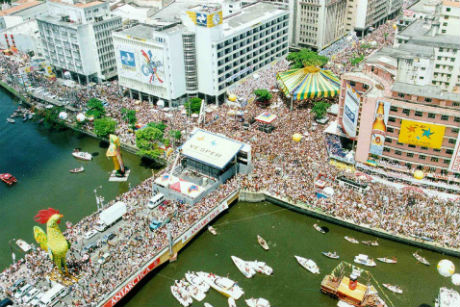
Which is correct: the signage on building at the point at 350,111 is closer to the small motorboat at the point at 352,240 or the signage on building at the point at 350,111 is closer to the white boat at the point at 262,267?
the small motorboat at the point at 352,240

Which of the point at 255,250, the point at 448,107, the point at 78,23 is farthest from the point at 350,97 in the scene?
the point at 78,23

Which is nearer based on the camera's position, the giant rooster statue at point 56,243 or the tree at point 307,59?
the giant rooster statue at point 56,243

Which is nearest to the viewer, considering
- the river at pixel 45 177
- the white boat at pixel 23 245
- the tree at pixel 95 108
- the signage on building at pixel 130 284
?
the signage on building at pixel 130 284

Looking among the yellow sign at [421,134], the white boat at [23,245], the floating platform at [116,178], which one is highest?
the yellow sign at [421,134]

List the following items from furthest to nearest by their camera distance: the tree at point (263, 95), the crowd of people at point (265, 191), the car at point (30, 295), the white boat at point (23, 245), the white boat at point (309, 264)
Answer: the tree at point (263, 95) < the white boat at point (23, 245) < the white boat at point (309, 264) < the crowd of people at point (265, 191) < the car at point (30, 295)

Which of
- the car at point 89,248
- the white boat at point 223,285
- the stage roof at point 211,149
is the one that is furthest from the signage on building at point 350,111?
the car at point 89,248

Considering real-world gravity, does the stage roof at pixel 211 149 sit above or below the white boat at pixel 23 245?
above
